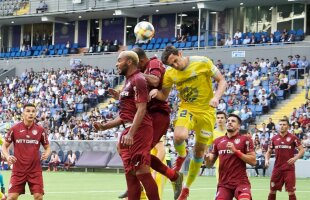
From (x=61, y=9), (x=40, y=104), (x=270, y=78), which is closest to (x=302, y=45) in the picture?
(x=270, y=78)

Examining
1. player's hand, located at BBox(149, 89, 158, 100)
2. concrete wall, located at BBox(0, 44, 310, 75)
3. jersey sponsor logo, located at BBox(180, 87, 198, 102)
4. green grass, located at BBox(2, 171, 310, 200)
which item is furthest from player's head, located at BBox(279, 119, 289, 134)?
concrete wall, located at BBox(0, 44, 310, 75)

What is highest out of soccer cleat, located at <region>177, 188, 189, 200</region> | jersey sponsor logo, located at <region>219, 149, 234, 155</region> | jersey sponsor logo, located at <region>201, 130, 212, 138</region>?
jersey sponsor logo, located at <region>201, 130, 212, 138</region>

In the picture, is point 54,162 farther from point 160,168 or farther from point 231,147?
point 160,168

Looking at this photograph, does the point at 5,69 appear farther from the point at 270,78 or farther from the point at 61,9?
the point at 270,78

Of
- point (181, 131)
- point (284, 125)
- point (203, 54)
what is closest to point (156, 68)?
point (181, 131)

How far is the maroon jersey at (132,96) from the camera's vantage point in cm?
1066

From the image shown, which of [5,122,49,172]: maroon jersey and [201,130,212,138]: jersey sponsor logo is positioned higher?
[201,130,212,138]: jersey sponsor logo

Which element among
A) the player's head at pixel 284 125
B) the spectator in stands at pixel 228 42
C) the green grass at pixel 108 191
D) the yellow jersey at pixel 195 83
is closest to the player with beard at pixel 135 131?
the yellow jersey at pixel 195 83

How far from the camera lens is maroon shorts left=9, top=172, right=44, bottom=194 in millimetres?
13312

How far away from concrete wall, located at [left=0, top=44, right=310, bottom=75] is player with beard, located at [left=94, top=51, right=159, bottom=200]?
30969 millimetres

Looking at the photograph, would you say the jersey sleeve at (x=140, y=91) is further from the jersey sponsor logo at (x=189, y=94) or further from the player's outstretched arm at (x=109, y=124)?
the jersey sponsor logo at (x=189, y=94)

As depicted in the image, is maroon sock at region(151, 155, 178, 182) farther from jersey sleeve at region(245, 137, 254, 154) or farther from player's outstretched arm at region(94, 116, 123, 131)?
jersey sleeve at region(245, 137, 254, 154)

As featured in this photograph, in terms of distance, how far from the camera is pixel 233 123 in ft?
40.4

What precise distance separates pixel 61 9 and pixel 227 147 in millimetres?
45581
